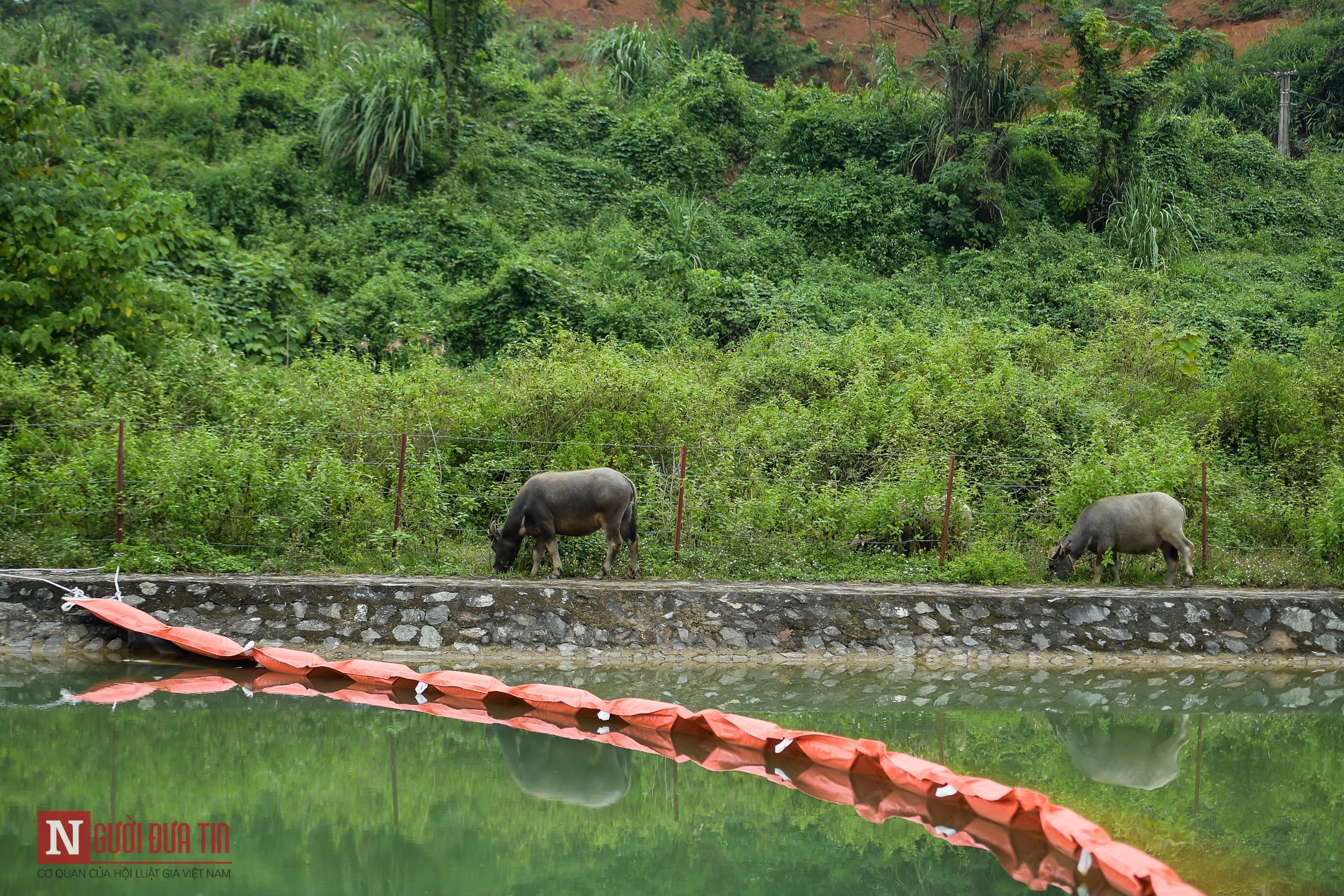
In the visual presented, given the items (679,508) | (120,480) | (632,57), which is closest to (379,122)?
(632,57)

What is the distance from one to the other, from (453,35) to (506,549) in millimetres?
15473


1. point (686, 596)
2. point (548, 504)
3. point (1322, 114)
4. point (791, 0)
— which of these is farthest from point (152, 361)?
point (1322, 114)

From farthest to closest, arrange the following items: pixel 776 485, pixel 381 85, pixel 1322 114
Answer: pixel 1322 114 < pixel 381 85 < pixel 776 485

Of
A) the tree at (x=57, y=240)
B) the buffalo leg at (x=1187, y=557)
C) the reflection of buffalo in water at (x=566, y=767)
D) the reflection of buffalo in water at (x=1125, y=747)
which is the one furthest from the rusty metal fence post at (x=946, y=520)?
the tree at (x=57, y=240)

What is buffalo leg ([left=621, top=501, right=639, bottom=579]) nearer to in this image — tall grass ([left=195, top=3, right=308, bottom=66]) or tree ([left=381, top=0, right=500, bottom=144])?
tree ([left=381, top=0, right=500, bottom=144])

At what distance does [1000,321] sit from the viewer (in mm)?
19344

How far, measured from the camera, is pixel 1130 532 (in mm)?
11492

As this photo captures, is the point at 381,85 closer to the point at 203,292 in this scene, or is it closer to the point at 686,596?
the point at 203,292

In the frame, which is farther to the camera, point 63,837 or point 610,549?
point 610,549

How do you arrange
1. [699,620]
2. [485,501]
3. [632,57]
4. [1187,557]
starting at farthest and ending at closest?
1. [632,57]
2. [485,501]
3. [1187,557]
4. [699,620]

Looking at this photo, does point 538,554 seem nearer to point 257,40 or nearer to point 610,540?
point 610,540

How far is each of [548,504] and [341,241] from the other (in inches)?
463

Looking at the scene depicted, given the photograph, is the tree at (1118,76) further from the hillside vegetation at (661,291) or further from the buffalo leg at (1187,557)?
the buffalo leg at (1187,557)

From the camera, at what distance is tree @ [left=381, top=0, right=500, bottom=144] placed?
22.5 meters
